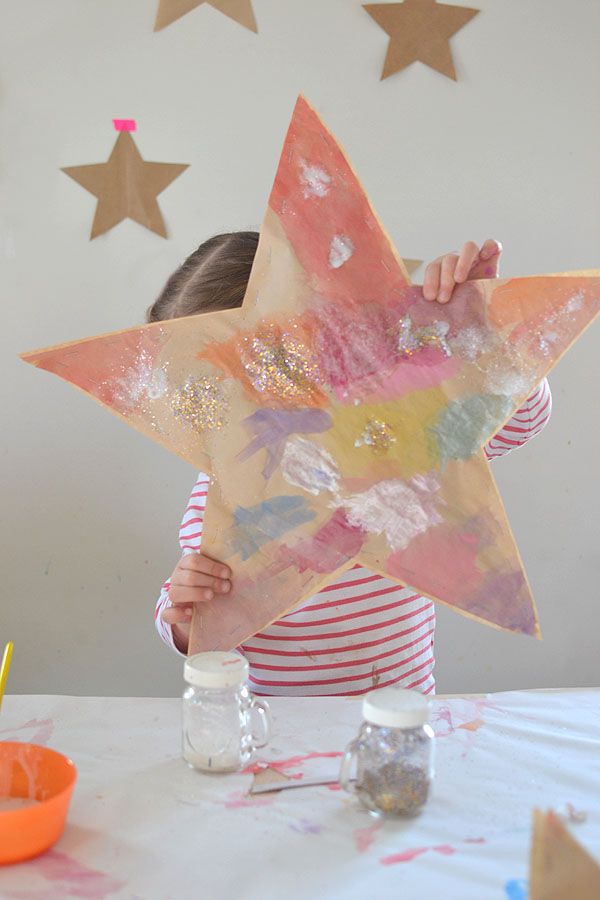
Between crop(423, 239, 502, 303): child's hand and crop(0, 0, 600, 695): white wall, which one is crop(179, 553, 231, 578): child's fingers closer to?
crop(423, 239, 502, 303): child's hand

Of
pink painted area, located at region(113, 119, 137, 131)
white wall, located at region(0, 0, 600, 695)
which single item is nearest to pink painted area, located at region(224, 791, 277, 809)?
white wall, located at region(0, 0, 600, 695)

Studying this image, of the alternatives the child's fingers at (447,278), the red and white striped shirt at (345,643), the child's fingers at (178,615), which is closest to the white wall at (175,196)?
the red and white striped shirt at (345,643)

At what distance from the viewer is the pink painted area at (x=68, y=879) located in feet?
1.90

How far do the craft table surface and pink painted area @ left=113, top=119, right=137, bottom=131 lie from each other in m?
1.11

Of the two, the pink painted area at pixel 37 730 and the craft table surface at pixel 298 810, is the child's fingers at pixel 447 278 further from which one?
the pink painted area at pixel 37 730

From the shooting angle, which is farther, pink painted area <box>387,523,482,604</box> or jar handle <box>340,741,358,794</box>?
pink painted area <box>387,523,482,604</box>

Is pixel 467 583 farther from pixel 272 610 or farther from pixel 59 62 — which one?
pixel 59 62

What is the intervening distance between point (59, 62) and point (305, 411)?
110 centimetres

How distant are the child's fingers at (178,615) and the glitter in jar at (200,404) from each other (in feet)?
0.65

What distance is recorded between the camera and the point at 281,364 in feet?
2.73

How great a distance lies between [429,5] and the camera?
1597 mm

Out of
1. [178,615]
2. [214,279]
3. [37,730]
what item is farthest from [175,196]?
[37,730]

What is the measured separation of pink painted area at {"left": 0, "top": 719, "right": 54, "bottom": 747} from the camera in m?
0.81

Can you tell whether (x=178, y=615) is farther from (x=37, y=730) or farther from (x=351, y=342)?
(x=351, y=342)
